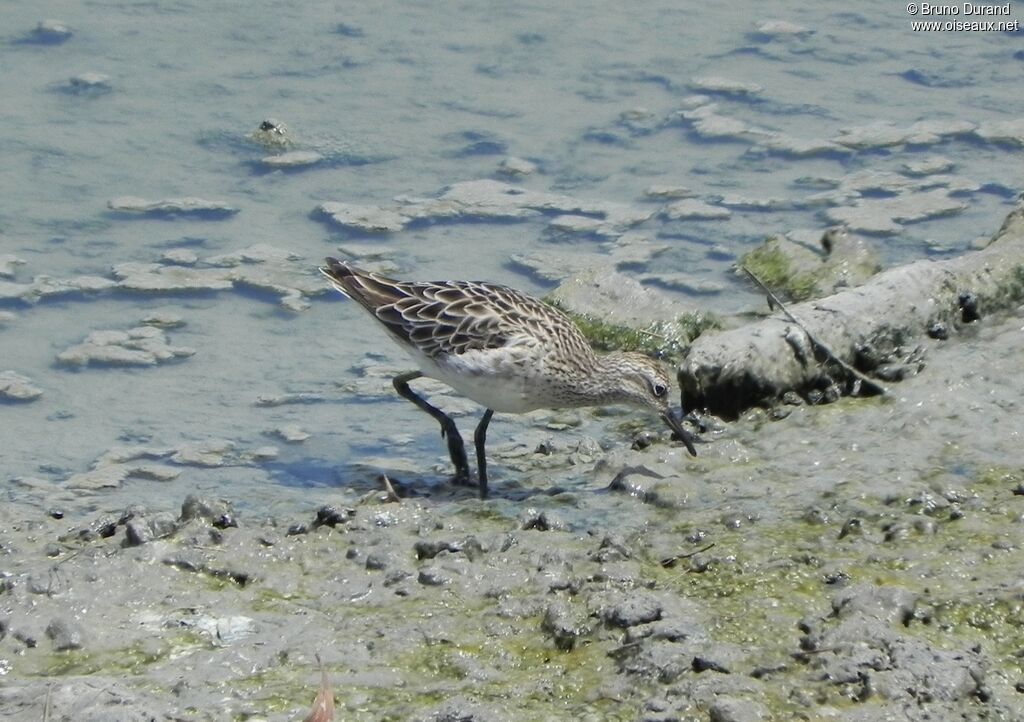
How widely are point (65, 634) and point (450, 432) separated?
304 cm

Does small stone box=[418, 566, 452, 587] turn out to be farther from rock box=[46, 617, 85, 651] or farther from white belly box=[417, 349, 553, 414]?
white belly box=[417, 349, 553, 414]

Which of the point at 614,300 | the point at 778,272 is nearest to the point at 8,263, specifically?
→ the point at 614,300

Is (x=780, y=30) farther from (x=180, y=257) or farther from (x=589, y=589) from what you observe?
(x=589, y=589)

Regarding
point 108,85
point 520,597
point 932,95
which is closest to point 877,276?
point 520,597

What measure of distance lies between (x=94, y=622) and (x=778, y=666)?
8.24 feet

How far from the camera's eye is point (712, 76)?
14.1m

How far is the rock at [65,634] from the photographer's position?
19.1 ft

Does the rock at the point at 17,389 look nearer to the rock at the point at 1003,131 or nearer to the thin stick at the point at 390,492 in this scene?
the thin stick at the point at 390,492

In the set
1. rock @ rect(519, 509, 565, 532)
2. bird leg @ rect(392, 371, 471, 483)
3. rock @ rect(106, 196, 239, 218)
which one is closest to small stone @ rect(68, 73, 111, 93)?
rock @ rect(106, 196, 239, 218)

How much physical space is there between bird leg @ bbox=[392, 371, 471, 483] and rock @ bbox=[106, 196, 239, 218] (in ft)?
10.9

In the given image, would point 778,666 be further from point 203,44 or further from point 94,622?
point 203,44

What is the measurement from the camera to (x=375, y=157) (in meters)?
12.7

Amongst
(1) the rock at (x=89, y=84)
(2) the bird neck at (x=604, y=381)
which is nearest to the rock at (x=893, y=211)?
(2) the bird neck at (x=604, y=381)

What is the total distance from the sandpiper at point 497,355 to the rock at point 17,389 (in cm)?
199
